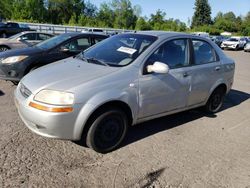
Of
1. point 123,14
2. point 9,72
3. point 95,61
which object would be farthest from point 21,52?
point 123,14

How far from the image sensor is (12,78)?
649cm

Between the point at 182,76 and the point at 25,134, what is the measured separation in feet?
8.71

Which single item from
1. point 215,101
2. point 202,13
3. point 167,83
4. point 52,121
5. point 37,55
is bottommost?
point 215,101

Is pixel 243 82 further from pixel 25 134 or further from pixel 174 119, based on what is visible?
pixel 25 134

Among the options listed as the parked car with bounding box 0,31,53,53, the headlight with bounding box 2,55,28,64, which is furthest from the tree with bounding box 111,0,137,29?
the headlight with bounding box 2,55,28,64

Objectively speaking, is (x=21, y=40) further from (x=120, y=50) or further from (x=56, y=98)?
(x=56, y=98)

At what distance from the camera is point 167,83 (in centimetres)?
429

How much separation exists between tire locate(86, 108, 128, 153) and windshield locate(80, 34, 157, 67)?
76cm

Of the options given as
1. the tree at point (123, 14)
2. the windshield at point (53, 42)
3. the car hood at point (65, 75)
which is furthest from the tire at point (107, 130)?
the tree at point (123, 14)

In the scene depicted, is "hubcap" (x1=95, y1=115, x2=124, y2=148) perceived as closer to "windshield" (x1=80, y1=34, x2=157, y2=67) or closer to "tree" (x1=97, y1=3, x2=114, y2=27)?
"windshield" (x1=80, y1=34, x2=157, y2=67)

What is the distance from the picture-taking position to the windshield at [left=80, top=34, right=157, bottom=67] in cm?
413

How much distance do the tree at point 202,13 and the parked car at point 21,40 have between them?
9585 cm

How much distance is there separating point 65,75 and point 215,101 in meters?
3.37

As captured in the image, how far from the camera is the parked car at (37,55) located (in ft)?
21.2
